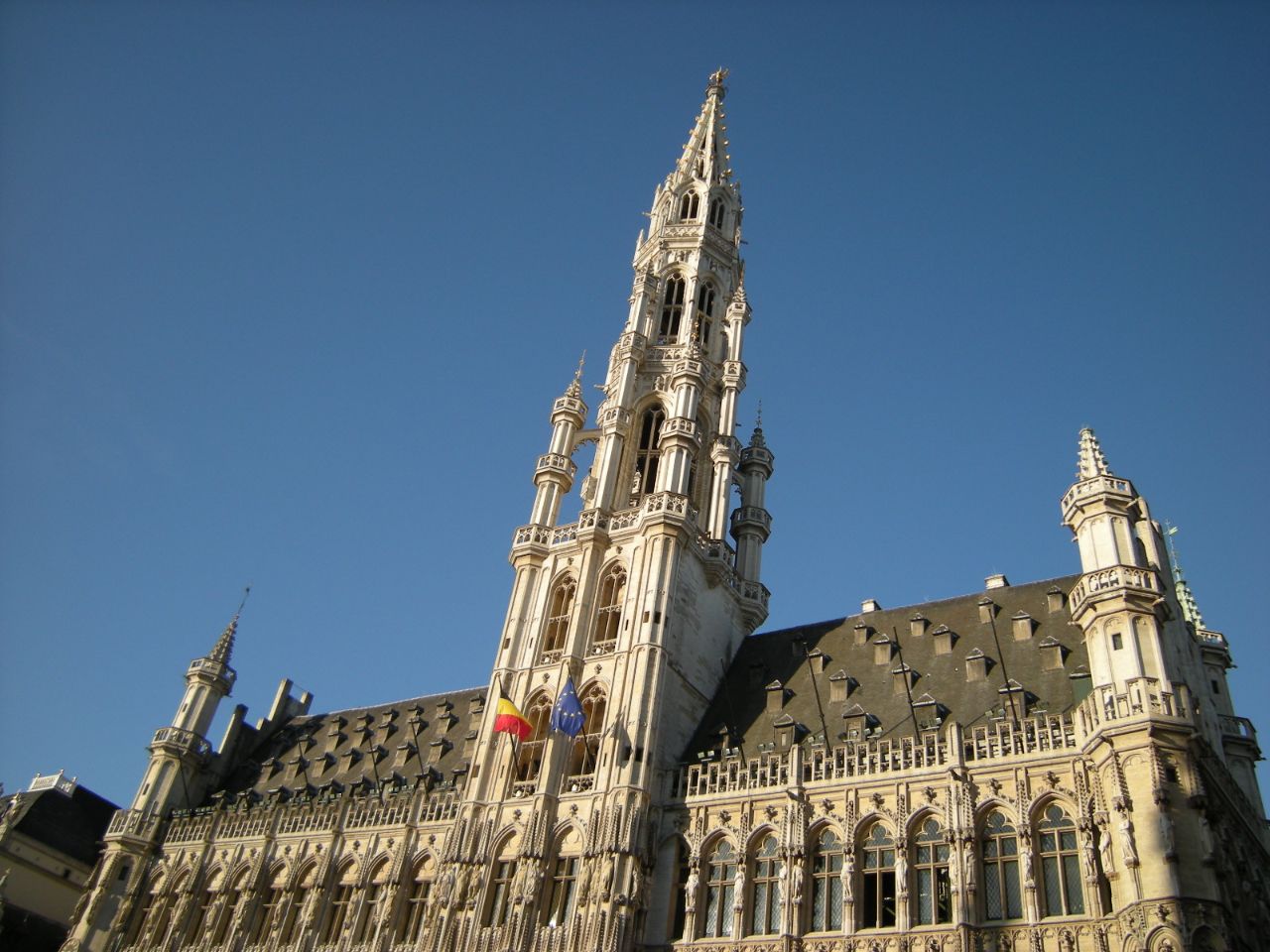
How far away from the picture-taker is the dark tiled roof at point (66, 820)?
59.0 metres

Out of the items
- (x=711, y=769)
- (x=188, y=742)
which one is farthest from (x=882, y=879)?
(x=188, y=742)

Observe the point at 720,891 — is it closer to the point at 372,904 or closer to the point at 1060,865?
the point at 1060,865

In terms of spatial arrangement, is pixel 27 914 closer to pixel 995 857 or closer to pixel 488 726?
pixel 488 726

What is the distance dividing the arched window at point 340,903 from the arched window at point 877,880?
72.1 ft

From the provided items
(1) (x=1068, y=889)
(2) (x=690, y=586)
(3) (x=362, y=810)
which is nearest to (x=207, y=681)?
(3) (x=362, y=810)

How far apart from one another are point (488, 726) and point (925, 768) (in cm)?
1798

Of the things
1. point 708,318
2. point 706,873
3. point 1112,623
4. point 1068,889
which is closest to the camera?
point 1068,889

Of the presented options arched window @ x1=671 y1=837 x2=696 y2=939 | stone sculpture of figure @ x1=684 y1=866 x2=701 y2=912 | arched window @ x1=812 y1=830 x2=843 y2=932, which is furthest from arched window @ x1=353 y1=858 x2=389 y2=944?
arched window @ x1=812 y1=830 x2=843 y2=932

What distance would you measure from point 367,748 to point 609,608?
18.0 metres

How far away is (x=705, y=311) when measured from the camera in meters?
60.8

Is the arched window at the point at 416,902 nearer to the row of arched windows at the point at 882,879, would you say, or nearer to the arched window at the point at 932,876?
the row of arched windows at the point at 882,879

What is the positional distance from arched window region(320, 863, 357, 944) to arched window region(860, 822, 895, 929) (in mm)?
21967

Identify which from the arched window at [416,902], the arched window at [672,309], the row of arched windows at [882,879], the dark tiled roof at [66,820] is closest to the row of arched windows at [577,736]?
the row of arched windows at [882,879]

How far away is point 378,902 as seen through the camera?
4481cm
